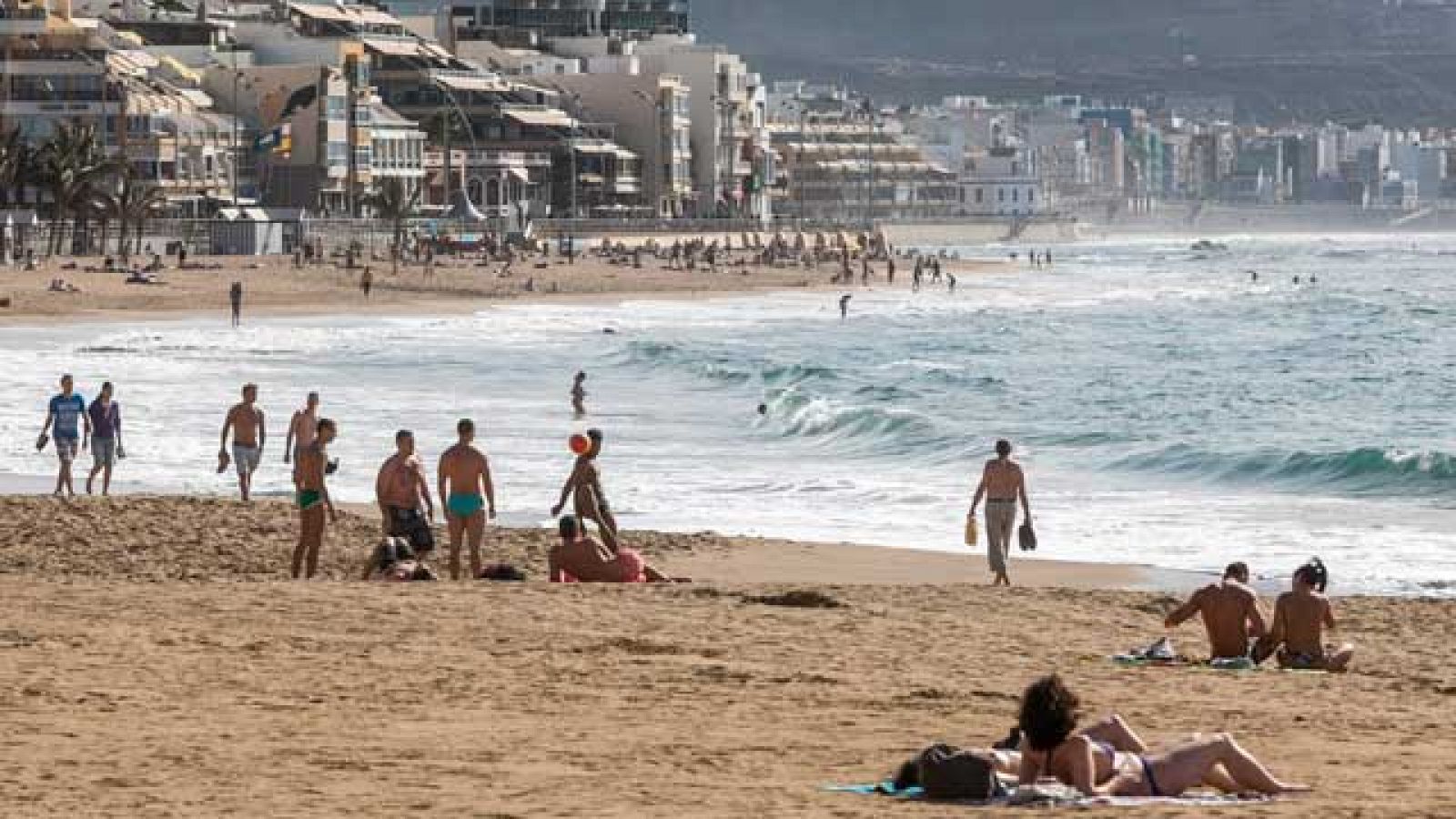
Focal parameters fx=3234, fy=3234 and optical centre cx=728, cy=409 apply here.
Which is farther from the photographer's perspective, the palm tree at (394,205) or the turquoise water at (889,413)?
the palm tree at (394,205)

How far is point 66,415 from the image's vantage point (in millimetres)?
26203

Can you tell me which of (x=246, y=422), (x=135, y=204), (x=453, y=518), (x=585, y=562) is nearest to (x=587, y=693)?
(x=585, y=562)

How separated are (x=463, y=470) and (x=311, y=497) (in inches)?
42.4

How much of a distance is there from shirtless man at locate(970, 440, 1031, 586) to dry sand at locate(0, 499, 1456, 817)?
1.01 meters

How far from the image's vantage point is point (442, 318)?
75500mm

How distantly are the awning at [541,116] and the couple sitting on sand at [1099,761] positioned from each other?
4919 inches

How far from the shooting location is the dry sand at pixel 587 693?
484 inches

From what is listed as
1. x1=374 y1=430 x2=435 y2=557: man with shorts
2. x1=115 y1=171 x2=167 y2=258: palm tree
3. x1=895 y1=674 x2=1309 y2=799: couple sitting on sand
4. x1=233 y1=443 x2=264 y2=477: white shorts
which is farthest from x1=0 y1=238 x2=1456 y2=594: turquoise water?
x1=115 y1=171 x2=167 y2=258: palm tree

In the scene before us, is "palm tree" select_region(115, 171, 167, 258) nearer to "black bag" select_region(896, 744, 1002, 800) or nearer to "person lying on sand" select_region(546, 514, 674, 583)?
"person lying on sand" select_region(546, 514, 674, 583)

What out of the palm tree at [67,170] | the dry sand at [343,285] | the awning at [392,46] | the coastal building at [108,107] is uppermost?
the awning at [392,46]

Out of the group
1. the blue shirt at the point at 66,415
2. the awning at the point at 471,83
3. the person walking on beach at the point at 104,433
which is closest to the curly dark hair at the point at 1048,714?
the blue shirt at the point at 66,415

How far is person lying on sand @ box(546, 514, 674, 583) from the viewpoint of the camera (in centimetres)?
1998

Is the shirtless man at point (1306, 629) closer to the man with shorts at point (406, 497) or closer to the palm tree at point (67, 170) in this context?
the man with shorts at point (406, 497)

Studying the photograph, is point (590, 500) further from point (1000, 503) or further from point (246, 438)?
point (246, 438)
